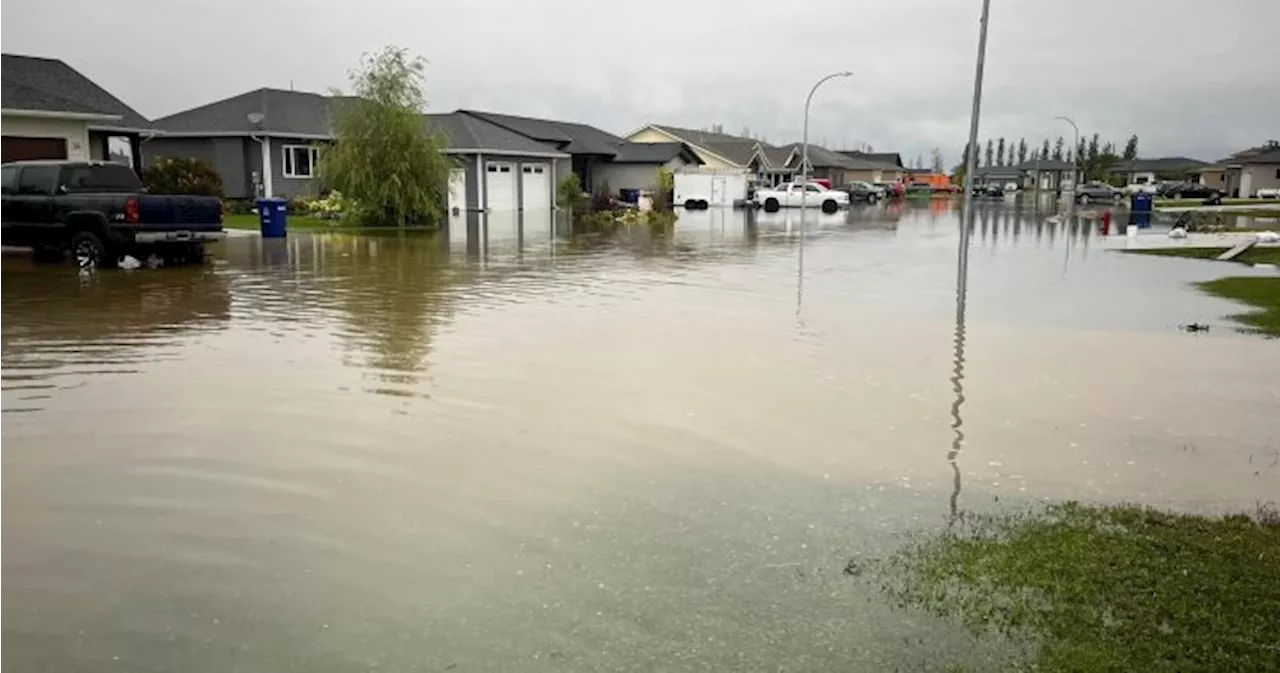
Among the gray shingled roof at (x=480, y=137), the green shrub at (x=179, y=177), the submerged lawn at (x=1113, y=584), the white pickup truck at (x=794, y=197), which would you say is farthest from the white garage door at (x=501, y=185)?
the submerged lawn at (x=1113, y=584)

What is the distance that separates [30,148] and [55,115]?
1.42 m

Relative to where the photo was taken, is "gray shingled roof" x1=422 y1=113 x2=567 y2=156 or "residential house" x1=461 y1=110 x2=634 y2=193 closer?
"gray shingled roof" x1=422 y1=113 x2=567 y2=156

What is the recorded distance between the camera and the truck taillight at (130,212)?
60.7 feet

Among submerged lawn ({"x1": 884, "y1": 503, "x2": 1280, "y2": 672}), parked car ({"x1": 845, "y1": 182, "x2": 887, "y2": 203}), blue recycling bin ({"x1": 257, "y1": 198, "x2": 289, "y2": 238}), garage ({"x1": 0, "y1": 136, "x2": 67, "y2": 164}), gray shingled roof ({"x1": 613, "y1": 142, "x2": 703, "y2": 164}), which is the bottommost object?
submerged lawn ({"x1": 884, "y1": 503, "x2": 1280, "y2": 672})

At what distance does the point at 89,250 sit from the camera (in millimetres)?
18953

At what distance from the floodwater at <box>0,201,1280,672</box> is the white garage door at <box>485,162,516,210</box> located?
3376cm

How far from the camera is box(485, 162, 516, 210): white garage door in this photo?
49.1 metres

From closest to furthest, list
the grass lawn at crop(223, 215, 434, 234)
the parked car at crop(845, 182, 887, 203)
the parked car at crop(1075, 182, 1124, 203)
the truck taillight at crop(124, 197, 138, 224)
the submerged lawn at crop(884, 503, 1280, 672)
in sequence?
the submerged lawn at crop(884, 503, 1280, 672)
the truck taillight at crop(124, 197, 138, 224)
the grass lawn at crop(223, 215, 434, 234)
the parked car at crop(845, 182, 887, 203)
the parked car at crop(1075, 182, 1124, 203)

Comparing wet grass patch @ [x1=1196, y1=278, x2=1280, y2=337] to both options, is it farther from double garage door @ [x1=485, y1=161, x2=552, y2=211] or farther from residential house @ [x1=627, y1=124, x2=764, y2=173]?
residential house @ [x1=627, y1=124, x2=764, y2=173]

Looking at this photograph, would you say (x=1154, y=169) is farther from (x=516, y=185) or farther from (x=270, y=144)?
(x=270, y=144)

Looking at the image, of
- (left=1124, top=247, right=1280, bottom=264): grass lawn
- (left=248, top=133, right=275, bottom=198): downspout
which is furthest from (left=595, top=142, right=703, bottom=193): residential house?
(left=1124, top=247, right=1280, bottom=264): grass lawn

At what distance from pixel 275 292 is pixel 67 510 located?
10799 mm

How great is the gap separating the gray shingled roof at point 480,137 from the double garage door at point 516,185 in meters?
1.04

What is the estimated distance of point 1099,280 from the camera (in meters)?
20.2
